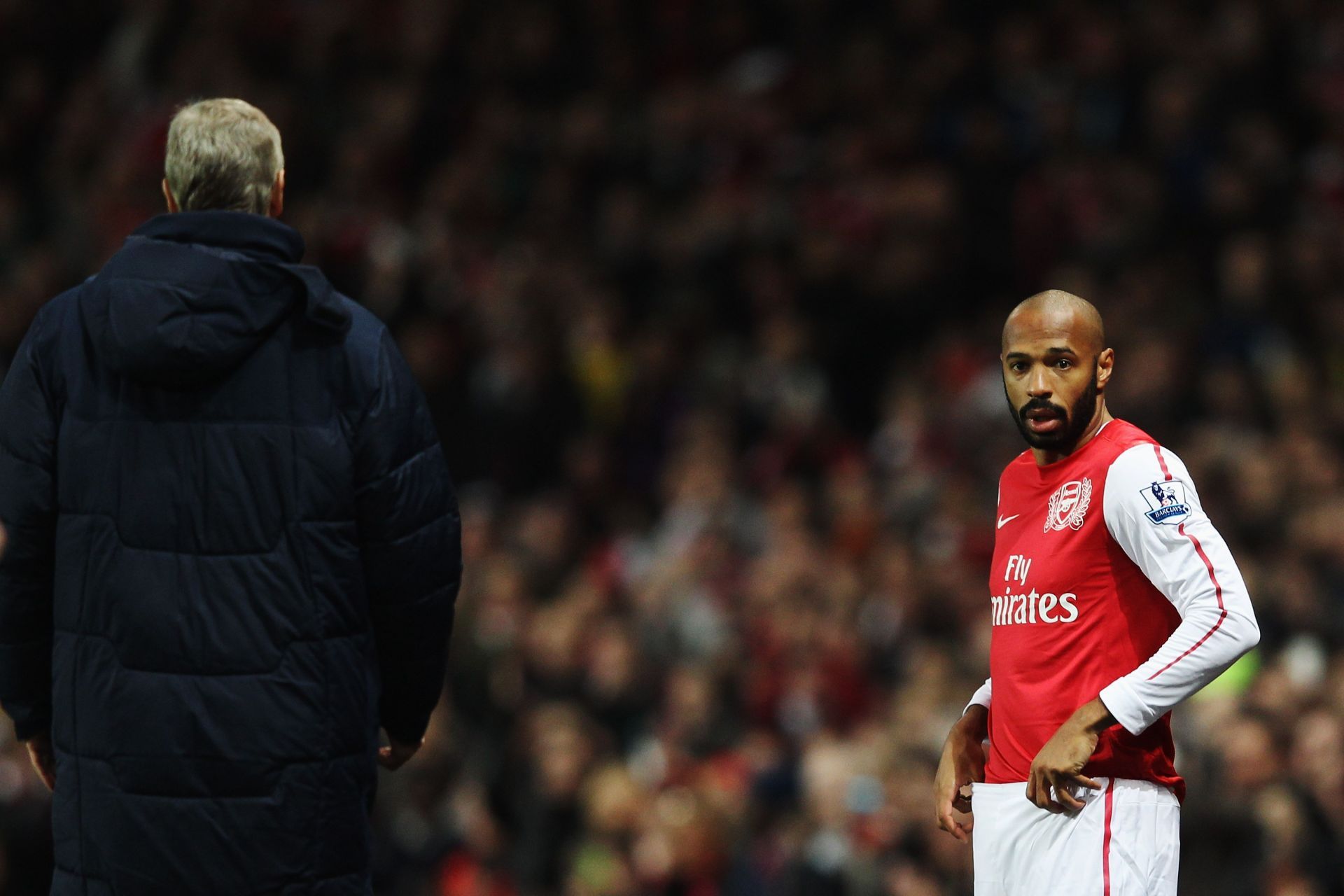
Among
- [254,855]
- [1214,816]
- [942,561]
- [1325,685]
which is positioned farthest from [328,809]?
[942,561]

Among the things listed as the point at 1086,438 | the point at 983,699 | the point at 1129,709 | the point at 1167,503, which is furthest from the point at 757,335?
the point at 1129,709

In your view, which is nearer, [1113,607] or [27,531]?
[27,531]

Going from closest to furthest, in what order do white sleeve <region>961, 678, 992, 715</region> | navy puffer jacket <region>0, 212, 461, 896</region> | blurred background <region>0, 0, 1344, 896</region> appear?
navy puffer jacket <region>0, 212, 461, 896</region> < white sleeve <region>961, 678, 992, 715</region> < blurred background <region>0, 0, 1344, 896</region>

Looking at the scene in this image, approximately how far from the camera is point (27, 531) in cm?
329

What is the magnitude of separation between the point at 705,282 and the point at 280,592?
26.9ft

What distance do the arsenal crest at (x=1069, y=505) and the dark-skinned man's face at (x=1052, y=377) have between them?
0.31 feet

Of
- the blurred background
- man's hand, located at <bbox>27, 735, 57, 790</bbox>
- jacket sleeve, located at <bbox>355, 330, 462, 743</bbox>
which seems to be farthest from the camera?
the blurred background

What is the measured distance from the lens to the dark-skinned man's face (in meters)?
3.51

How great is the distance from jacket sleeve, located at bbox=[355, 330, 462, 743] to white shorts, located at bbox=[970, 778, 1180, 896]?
116 cm

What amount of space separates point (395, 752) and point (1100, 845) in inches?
53.4

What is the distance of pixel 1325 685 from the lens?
295 inches

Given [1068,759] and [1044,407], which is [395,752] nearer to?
[1068,759]

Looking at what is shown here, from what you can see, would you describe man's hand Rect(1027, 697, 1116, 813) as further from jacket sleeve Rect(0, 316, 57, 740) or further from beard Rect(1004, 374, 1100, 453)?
jacket sleeve Rect(0, 316, 57, 740)

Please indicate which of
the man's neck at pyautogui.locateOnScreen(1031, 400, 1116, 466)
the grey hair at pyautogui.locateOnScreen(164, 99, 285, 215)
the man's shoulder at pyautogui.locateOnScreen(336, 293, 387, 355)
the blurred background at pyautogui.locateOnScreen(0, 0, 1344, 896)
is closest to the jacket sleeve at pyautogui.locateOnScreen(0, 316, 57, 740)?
the grey hair at pyautogui.locateOnScreen(164, 99, 285, 215)
